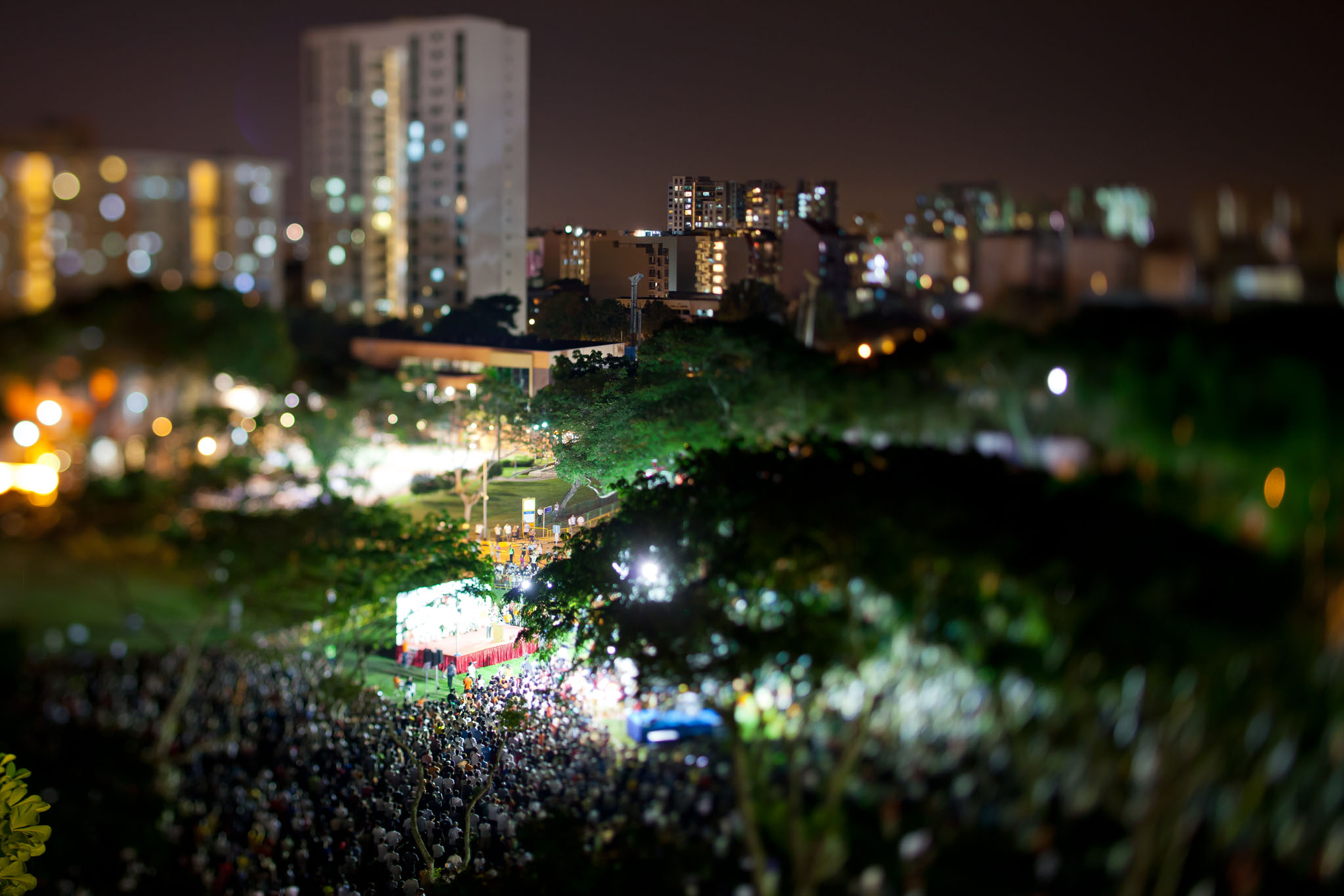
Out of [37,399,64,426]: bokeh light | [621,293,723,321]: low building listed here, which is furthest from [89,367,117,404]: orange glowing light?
[621,293,723,321]: low building

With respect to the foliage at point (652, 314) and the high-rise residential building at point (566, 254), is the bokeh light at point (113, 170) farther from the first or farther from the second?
the high-rise residential building at point (566, 254)

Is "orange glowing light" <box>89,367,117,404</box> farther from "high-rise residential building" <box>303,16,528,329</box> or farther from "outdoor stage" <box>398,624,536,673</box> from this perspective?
"outdoor stage" <box>398,624,536,673</box>

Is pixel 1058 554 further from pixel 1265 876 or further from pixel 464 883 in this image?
pixel 464 883

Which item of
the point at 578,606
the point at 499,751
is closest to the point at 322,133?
the point at 578,606

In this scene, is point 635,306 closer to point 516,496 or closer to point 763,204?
point 516,496

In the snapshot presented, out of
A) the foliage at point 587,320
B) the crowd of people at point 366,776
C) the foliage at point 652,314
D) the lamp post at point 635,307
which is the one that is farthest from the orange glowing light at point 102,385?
the foliage at point 587,320

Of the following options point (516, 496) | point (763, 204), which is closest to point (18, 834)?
point (763, 204)
